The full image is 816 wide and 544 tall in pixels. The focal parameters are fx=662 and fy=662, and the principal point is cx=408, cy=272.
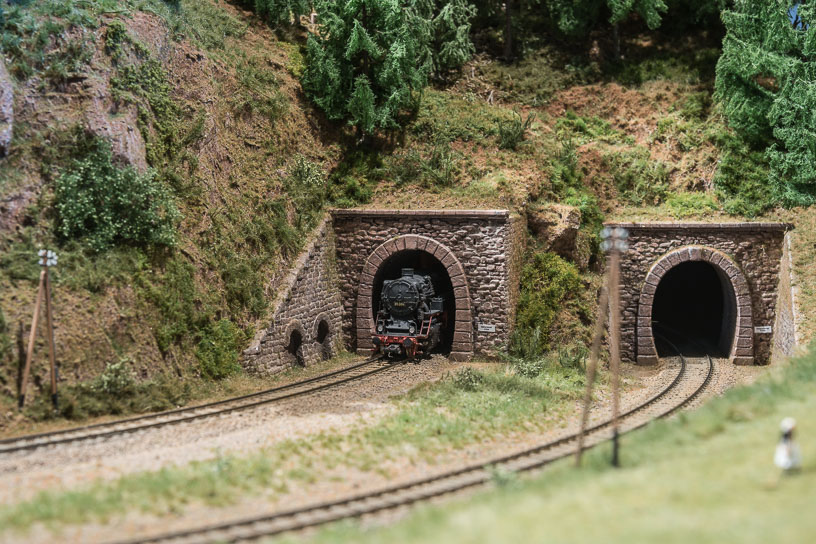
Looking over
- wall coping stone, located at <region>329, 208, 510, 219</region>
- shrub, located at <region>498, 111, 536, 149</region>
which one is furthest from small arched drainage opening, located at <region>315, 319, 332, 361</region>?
shrub, located at <region>498, 111, 536, 149</region>

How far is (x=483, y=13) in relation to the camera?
3522 cm

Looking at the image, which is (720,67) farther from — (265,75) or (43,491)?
(43,491)

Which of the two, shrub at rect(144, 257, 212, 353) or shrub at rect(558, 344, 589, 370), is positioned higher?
shrub at rect(144, 257, 212, 353)

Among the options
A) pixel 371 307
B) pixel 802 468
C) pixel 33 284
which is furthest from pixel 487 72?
pixel 802 468

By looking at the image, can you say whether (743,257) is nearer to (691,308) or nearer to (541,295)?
(541,295)

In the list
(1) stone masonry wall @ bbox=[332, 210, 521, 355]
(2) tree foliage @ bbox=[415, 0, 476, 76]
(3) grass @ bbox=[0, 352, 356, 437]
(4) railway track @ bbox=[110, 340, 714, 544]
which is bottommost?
(4) railway track @ bbox=[110, 340, 714, 544]

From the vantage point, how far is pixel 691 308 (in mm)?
30312

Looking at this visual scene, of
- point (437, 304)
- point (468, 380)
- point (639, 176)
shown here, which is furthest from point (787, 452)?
point (639, 176)

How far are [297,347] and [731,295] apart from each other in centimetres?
1572

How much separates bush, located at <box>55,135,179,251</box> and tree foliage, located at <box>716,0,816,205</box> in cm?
2171

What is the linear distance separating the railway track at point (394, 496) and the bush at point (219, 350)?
8314mm

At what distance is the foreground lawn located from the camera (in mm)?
8219

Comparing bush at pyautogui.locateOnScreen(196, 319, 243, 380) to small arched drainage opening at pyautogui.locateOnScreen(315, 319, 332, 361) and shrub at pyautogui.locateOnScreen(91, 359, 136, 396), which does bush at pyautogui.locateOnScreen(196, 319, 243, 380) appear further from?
small arched drainage opening at pyautogui.locateOnScreen(315, 319, 332, 361)

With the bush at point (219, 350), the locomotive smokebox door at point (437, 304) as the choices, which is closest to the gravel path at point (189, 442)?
the bush at point (219, 350)
